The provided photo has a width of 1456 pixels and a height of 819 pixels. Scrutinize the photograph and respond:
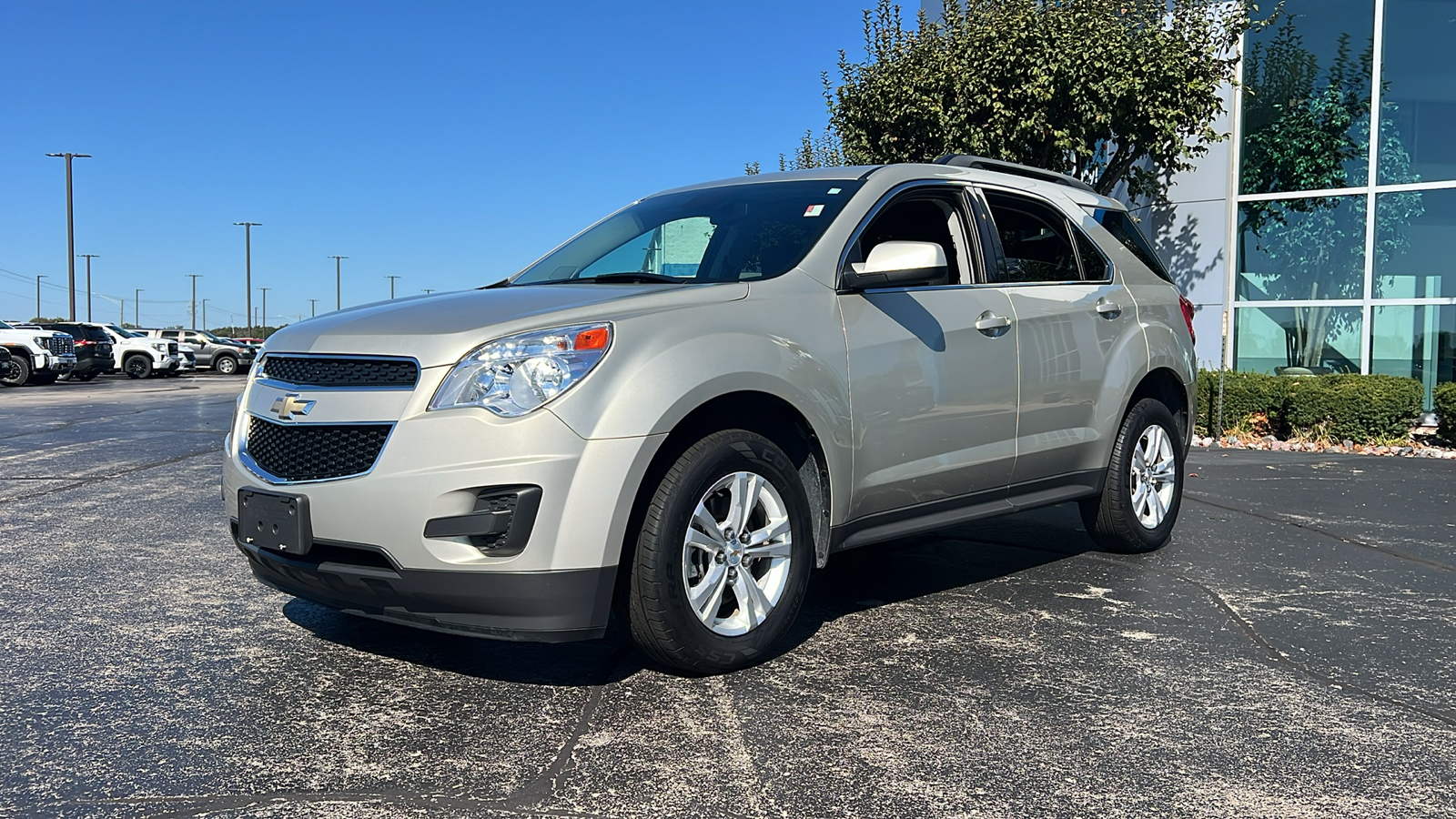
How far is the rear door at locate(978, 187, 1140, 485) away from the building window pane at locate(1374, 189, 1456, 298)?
35.0ft

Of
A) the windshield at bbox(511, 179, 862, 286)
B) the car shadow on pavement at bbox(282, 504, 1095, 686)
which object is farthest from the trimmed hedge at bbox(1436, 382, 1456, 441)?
the windshield at bbox(511, 179, 862, 286)

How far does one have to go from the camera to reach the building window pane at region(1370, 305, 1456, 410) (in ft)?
46.6

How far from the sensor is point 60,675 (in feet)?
12.8

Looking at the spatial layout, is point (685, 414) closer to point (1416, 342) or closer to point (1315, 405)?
point (1315, 405)

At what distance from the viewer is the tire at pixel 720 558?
3648 millimetres

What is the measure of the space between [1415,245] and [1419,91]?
75.1 inches

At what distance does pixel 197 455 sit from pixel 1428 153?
14.4 metres

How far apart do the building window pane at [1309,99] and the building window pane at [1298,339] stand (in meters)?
1.62

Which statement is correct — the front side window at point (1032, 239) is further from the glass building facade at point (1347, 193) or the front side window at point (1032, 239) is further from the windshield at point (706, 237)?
the glass building facade at point (1347, 193)

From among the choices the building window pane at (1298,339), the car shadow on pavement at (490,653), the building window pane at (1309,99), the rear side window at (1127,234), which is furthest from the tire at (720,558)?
the building window pane at (1309,99)

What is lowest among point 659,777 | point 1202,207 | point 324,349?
point 659,777

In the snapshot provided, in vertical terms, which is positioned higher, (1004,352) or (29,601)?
(1004,352)

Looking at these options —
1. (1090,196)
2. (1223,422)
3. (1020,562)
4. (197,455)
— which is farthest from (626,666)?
(1223,422)

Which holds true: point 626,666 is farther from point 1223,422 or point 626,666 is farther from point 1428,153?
point 1428,153
